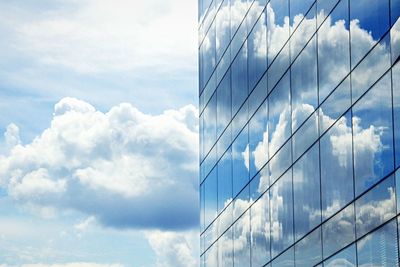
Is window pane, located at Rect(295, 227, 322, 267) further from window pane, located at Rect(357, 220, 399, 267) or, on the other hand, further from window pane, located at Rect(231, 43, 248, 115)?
window pane, located at Rect(231, 43, 248, 115)

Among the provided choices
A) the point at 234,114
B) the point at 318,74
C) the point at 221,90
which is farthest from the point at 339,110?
the point at 221,90

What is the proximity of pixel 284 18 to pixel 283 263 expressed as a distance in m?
10.1

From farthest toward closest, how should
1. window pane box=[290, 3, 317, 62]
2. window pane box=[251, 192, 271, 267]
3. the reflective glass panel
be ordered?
1. the reflective glass panel
2. window pane box=[251, 192, 271, 267]
3. window pane box=[290, 3, 317, 62]

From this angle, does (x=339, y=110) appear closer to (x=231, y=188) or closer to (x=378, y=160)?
(x=378, y=160)

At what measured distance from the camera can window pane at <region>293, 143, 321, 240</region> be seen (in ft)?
115

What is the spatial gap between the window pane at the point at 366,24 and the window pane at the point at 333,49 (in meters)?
0.56

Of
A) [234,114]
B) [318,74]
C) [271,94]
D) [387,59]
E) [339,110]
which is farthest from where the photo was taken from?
[234,114]

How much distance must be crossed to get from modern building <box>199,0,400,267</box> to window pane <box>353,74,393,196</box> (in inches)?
1.4

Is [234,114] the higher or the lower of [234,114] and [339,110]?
the higher

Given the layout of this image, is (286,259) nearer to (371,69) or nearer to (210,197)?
(371,69)

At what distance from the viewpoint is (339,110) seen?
3294 centimetres

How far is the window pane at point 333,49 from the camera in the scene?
32625 mm

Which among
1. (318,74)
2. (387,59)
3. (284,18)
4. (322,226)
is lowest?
(322,226)

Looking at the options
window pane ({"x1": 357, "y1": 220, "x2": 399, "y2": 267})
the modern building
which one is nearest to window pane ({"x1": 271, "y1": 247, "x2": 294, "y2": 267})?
the modern building
